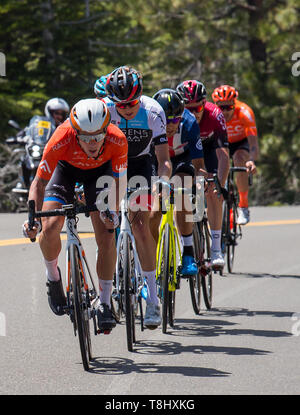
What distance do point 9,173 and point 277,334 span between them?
41.8 feet

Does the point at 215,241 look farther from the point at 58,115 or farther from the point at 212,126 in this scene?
the point at 58,115

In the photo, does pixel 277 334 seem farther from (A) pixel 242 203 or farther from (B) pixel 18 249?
(B) pixel 18 249

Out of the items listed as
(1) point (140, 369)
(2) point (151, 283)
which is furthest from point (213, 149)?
(1) point (140, 369)

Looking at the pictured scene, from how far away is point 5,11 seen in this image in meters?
20.3

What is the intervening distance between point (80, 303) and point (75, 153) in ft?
3.60

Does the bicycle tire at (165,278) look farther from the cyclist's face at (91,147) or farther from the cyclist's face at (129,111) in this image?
the cyclist's face at (91,147)

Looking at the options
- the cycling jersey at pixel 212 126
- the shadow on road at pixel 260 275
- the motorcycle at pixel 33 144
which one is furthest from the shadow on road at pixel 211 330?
the motorcycle at pixel 33 144

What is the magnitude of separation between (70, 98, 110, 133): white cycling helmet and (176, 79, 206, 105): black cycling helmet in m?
2.92

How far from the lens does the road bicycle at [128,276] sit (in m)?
6.70

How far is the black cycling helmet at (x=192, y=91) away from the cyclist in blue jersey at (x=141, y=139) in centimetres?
149

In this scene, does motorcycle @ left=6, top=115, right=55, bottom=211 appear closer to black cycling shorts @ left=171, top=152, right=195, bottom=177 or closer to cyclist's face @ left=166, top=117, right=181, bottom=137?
black cycling shorts @ left=171, top=152, right=195, bottom=177

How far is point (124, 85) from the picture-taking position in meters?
7.01

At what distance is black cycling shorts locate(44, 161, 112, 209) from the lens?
21.5 ft

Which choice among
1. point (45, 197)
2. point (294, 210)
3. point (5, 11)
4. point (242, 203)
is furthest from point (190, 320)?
point (5, 11)
